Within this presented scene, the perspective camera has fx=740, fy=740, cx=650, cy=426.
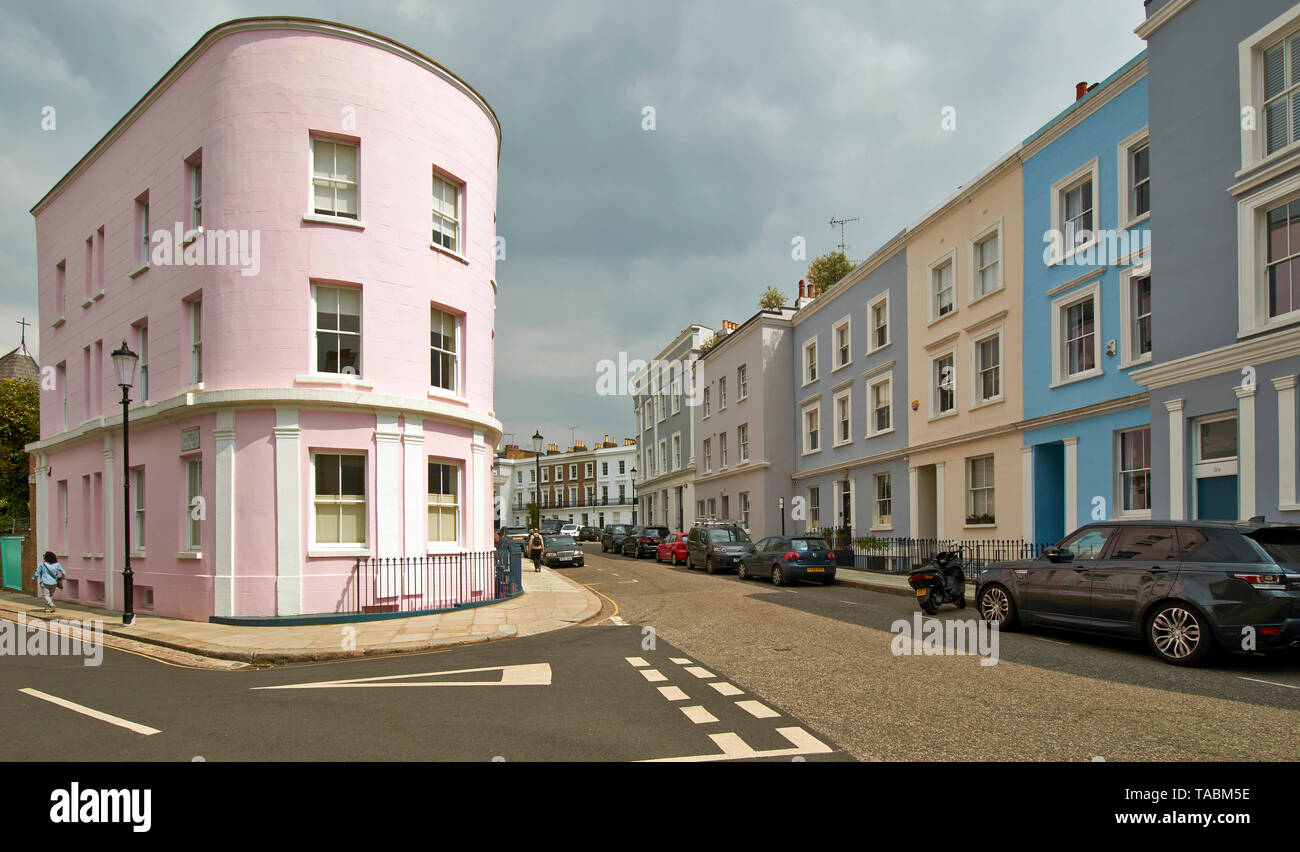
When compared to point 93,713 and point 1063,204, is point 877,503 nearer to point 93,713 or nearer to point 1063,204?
point 1063,204

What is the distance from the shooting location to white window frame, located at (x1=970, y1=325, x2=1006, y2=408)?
2070 cm

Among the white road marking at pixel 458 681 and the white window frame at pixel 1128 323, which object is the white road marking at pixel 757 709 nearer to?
the white road marking at pixel 458 681

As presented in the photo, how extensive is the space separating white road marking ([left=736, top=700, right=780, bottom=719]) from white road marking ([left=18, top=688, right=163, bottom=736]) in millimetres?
5052

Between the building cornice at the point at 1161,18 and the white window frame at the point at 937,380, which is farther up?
the building cornice at the point at 1161,18

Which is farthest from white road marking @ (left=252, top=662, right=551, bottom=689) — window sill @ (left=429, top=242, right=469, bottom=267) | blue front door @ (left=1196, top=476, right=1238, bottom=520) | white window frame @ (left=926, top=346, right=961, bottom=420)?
white window frame @ (left=926, top=346, right=961, bottom=420)

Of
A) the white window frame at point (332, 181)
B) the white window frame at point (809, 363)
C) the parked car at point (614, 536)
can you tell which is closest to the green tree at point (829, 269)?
the white window frame at point (809, 363)

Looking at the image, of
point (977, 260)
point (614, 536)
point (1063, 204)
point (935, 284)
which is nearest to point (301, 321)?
point (1063, 204)

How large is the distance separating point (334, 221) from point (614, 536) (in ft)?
103

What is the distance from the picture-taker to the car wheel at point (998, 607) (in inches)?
447

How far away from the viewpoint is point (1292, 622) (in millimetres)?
7996

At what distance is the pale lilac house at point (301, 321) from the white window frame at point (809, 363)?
19012 mm

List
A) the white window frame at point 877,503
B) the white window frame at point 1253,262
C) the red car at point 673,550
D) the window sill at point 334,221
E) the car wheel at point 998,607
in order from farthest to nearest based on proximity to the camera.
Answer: the red car at point 673,550 < the white window frame at point 877,503 < the window sill at point 334,221 < the white window frame at point 1253,262 < the car wheel at point 998,607

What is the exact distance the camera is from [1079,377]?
17.9 metres
